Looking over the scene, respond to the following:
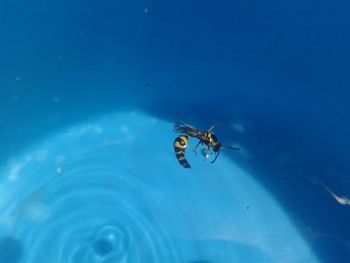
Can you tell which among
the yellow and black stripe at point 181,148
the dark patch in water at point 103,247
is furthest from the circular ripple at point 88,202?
the yellow and black stripe at point 181,148

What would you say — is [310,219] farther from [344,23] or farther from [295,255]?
[344,23]

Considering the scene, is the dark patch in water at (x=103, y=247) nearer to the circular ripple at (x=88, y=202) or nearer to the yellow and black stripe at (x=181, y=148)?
the circular ripple at (x=88, y=202)

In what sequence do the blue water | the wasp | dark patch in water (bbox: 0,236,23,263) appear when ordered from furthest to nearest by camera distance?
the wasp → dark patch in water (bbox: 0,236,23,263) → the blue water

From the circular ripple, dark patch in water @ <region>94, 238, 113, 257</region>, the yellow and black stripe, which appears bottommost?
dark patch in water @ <region>94, 238, 113, 257</region>

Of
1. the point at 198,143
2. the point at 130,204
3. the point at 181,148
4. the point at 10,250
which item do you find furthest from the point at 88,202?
the point at 198,143

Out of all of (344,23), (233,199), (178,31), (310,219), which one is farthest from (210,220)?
(344,23)

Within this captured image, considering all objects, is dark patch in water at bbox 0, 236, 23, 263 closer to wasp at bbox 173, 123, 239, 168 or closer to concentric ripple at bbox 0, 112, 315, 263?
concentric ripple at bbox 0, 112, 315, 263

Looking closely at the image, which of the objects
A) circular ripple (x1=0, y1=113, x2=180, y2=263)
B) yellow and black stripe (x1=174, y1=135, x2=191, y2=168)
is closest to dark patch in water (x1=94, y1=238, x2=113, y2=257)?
circular ripple (x1=0, y1=113, x2=180, y2=263)
